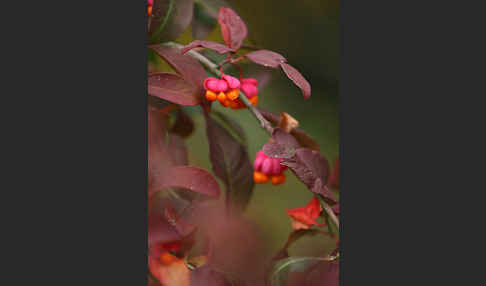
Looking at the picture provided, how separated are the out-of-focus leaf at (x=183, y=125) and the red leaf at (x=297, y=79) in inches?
11.4

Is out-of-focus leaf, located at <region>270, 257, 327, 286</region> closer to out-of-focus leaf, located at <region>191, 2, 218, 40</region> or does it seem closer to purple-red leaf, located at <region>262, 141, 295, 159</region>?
purple-red leaf, located at <region>262, 141, 295, 159</region>

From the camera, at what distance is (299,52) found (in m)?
1.24

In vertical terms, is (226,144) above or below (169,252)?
above

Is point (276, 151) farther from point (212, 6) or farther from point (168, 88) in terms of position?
point (212, 6)

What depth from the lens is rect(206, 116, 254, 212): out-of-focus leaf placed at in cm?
125

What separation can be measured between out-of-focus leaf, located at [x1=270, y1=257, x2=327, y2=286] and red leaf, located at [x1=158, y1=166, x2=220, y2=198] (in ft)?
0.65

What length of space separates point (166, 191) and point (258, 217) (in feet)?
0.68

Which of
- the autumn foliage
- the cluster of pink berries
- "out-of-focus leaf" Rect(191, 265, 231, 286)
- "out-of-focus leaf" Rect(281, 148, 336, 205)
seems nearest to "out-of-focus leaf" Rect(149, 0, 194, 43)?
the autumn foliage

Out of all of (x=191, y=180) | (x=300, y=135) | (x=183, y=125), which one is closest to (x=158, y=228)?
(x=191, y=180)

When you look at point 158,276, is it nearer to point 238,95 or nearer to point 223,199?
point 223,199

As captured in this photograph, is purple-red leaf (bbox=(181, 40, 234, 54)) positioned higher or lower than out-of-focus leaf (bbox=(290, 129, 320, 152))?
higher

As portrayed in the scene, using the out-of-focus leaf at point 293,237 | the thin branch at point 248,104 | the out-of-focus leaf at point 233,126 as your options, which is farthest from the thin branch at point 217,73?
the out-of-focus leaf at point 293,237

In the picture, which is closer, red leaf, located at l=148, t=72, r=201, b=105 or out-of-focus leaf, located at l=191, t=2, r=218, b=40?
red leaf, located at l=148, t=72, r=201, b=105

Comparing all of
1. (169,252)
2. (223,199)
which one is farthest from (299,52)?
(169,252)
